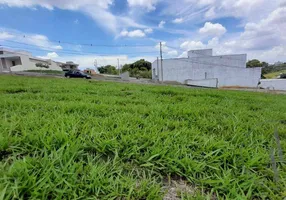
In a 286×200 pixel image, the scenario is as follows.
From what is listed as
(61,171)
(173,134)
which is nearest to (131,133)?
(173,134)

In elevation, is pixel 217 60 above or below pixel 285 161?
above

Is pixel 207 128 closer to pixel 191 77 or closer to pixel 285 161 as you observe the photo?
pixel 285 161

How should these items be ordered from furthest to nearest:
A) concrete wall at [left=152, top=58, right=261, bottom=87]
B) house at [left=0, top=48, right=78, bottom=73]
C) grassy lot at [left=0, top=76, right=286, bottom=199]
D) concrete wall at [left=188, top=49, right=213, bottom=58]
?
concrete wall at [left=188, top=49, right=213, bottom=58] < house at [left=0, top=48, right=78, bottom=73] < concrete wall at [left=152, top=58, right=261, bottom=87] < grassy lot at [left=0, top=76, right=286, bottom=199]

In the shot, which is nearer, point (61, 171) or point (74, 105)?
point (61, 171)

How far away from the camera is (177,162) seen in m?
1.48

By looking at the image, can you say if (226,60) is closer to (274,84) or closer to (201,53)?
(201,53)

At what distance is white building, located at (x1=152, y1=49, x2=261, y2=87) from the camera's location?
30969 millimetres

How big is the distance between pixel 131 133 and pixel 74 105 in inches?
65.3

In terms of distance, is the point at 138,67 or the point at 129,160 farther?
the point at 138,67

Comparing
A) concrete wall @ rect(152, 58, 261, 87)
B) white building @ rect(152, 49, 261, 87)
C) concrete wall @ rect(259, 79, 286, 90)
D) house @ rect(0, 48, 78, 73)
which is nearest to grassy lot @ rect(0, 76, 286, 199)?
white building @ rect(152, 49, 261, 87)

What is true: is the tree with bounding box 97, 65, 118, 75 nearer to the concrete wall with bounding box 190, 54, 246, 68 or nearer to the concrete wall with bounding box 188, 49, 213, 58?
the concrete wall with bounding box 188, 49, 213, 58

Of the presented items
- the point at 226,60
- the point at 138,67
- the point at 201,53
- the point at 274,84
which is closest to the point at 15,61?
the point at 138,67

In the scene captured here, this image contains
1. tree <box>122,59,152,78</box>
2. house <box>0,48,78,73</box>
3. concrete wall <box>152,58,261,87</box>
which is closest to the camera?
concrete wall <box>152,58,261,87</box>

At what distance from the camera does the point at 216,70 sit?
31.7m
